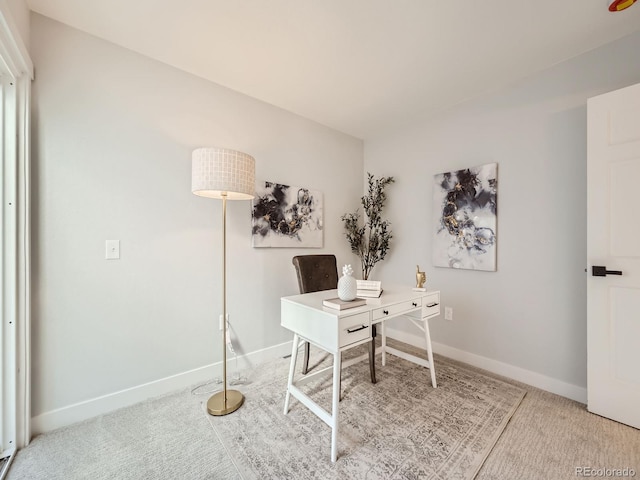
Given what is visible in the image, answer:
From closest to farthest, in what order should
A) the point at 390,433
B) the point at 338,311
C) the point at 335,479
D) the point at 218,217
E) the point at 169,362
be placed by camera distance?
1. the point at 335,479
2. the point at 338,311
3. the point at 390,433
4. the point at 169,362
5. the point at 218,217

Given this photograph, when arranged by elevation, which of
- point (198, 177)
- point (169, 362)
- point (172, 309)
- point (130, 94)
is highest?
point (130, 94)

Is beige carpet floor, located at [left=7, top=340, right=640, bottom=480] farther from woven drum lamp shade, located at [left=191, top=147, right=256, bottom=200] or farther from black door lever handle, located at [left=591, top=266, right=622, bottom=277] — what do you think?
woven drum lamp shade, located at [left=191, top=147, right=256, bottom=200]

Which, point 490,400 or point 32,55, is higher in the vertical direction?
point 32,55

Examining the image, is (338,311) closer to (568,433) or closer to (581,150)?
(568,433)

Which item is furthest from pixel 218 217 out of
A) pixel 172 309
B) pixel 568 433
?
pixel 568 433

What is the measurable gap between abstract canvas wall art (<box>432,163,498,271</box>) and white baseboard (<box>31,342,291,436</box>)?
6.60ft

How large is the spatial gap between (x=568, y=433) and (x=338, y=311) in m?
1.55

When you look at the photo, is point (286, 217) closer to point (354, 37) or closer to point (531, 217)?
point (354, 37)

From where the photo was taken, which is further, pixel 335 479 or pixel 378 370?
pixel 378 370

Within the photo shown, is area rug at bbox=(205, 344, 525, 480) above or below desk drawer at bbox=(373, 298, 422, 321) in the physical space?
below

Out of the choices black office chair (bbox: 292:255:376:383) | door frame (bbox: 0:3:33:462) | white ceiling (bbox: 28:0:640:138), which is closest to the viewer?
door frame (bbox: 0:3:33:462)

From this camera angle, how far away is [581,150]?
71.6 inches

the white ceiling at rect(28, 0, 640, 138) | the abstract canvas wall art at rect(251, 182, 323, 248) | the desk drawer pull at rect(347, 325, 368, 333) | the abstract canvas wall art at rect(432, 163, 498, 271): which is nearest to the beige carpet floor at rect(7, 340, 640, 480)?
the desk drawer pull at rect(347, 325, 368, 333)

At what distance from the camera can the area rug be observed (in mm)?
1282
